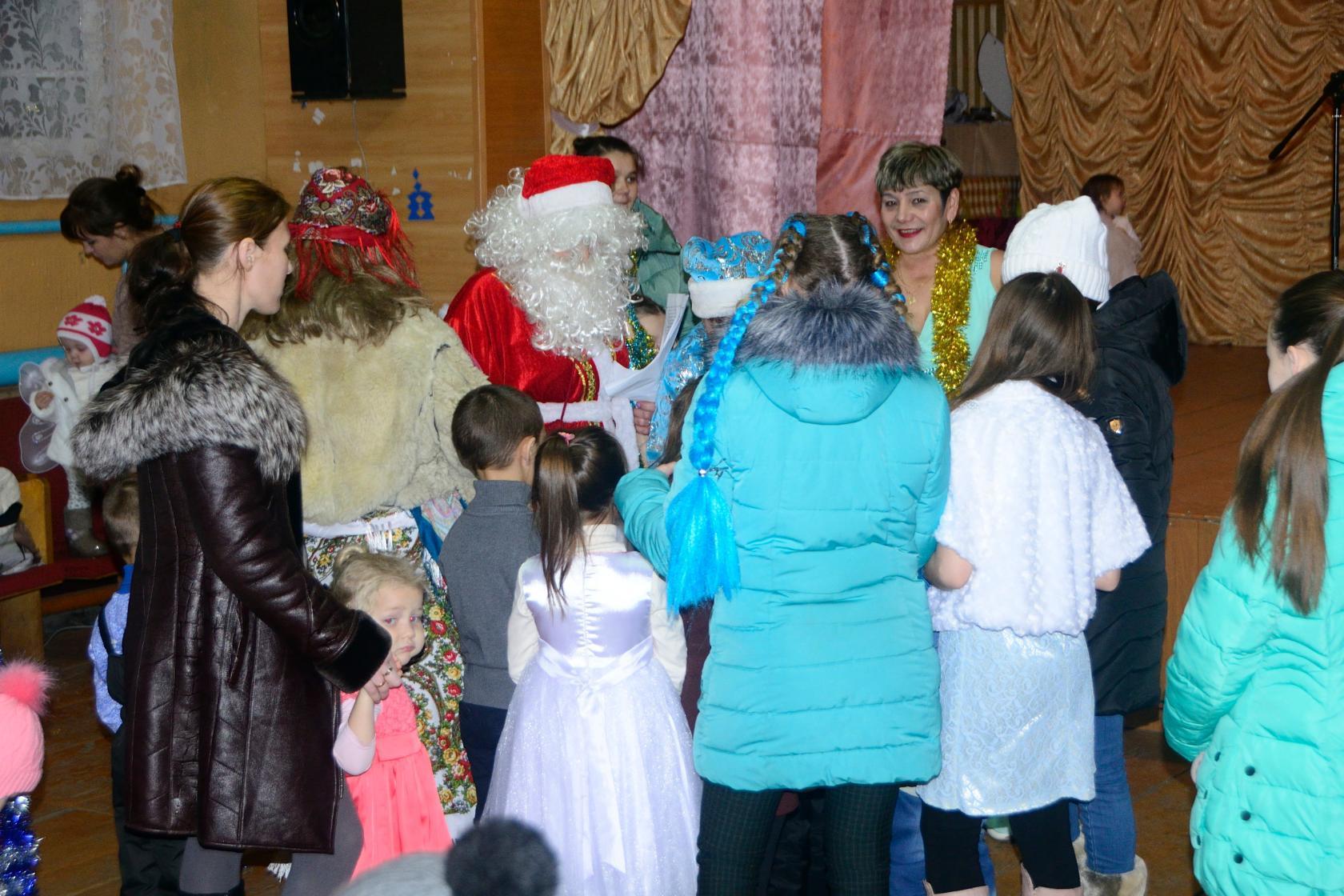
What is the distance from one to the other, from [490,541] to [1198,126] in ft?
27.2

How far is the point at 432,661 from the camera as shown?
3.02 meters

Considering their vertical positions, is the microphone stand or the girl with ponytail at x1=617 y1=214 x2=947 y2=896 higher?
the microphone stand

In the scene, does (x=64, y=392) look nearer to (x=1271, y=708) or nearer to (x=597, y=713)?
(x=597, y=713)

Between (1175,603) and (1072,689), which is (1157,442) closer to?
(1072,689)

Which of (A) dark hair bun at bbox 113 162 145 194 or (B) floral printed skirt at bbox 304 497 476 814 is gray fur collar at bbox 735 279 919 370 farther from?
(A) dark hair bun at bbox 113 162 145 194

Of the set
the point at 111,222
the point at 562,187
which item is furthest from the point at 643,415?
the point at 111,222

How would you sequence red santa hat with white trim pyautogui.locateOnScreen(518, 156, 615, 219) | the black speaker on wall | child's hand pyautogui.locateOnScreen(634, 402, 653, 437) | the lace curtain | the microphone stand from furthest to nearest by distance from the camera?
1. the microphone stand
2. the lace curtain
3. the black speaker on wall
4. red santa hat with white trim pyautogui.locateOnScreen(518, 156, 615, 219)
5. child's hand pyautogui.locateOnScreen(634, 402, 653, 437)

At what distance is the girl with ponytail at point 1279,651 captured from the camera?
1857 mm

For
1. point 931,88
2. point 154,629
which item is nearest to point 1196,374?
point 931,88

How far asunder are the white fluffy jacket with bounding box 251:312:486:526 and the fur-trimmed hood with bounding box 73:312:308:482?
685mm

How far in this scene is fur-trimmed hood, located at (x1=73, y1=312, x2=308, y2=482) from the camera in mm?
2188

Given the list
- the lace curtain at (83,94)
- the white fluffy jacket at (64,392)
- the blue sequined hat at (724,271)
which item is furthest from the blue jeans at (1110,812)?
the lace curtain at (83,94)

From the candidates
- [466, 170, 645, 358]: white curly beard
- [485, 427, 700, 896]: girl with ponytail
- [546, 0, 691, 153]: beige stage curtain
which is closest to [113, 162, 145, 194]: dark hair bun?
[546, 0, 691, 153]: beige stage curtain

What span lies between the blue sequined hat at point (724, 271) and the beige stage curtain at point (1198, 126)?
753cm
